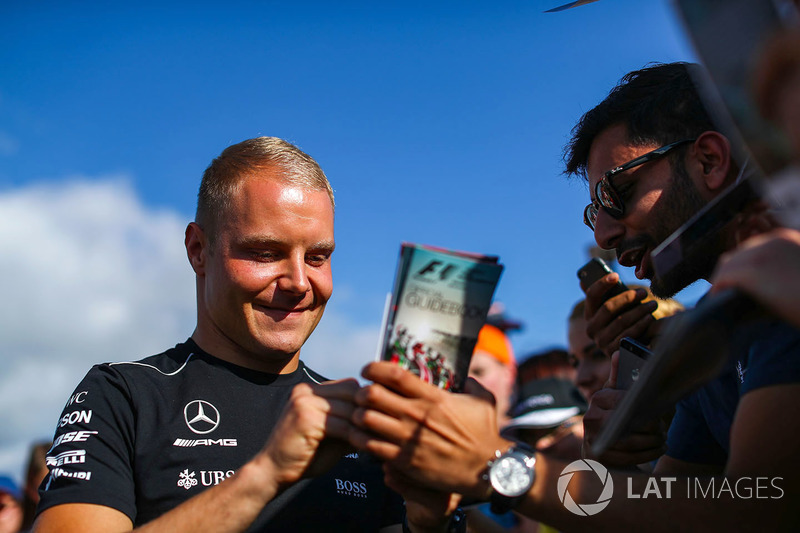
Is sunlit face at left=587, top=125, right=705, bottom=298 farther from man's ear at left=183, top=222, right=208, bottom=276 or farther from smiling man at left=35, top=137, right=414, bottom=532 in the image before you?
man's ear at left=183, top=222, right=208, bottom=276

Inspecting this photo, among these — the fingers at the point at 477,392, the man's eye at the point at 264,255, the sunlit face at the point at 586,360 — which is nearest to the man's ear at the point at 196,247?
the man's eye at the point at 264,255

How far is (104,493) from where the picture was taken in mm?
2279

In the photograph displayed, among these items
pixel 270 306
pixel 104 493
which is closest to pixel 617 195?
pixel 270 306

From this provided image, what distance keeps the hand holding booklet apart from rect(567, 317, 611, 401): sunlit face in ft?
10.4

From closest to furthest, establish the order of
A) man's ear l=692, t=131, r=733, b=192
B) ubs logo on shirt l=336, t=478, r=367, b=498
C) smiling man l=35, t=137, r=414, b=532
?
smiling man l=35, t=137, r=414, b=532 → ubs logo on shirt l=336, t=478, r=367, b=498 → man's ear l=692, t=131, r=733, b=192

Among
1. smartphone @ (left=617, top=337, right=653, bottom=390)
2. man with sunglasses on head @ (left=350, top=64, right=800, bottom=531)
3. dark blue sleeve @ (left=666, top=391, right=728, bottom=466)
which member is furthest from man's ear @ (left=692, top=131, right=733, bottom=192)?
dark blue sleeve @ (left=666, top=391, right=728, bottom=466)

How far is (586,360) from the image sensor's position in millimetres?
5141

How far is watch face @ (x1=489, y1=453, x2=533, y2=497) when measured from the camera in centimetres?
204

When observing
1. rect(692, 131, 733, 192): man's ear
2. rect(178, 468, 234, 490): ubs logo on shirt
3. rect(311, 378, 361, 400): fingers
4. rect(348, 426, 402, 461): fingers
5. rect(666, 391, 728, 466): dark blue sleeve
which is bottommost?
rect(666, 391, 728, 466): dark blue sleeve

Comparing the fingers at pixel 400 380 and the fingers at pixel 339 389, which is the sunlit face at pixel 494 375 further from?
the fingers at pixel 400 380

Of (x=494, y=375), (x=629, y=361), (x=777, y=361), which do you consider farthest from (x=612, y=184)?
(x=494, y=375)

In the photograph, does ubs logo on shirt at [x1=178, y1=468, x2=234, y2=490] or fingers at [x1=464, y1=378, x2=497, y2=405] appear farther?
ubs logo on shirt at [x1=178, y1=468, x2=234, y2=490]

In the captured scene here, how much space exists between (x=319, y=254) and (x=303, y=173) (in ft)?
1.38

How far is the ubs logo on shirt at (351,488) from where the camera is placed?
109 inches
